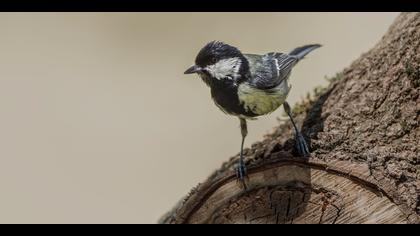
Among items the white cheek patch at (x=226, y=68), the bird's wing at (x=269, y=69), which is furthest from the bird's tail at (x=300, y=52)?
the white cheek patch at (x=226, y=68)

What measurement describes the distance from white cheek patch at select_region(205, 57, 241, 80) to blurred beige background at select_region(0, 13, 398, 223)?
346 cm

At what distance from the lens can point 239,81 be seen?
405 centimetres

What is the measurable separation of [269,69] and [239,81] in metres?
0.23

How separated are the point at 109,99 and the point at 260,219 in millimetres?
5658

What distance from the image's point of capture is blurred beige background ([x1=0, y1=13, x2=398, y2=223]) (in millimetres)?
7676

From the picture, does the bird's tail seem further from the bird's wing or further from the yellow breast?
the yellow breast

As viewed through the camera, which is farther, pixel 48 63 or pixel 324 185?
pixel 48 63

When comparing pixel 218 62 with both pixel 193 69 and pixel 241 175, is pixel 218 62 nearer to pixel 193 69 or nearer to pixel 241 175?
pixel 193 69

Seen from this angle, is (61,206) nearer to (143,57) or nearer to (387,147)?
(143,57)

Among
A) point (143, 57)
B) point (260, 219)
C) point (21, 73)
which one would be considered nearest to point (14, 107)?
point (21, 73)

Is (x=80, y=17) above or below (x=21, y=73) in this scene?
above

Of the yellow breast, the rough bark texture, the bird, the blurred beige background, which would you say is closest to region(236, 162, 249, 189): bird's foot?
the rough bark texture

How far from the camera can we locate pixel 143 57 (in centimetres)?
964

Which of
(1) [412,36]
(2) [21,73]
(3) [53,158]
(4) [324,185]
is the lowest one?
(4) [324,185]
